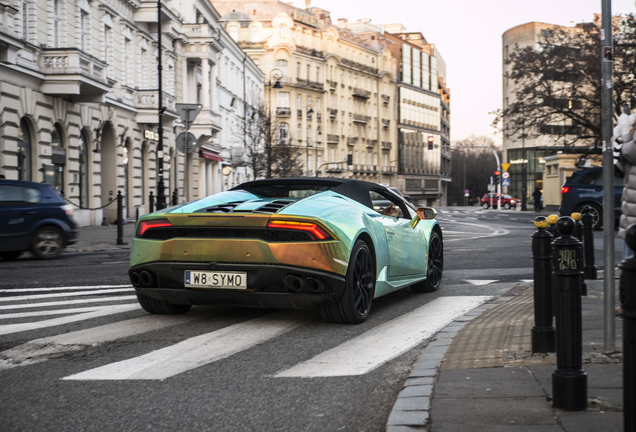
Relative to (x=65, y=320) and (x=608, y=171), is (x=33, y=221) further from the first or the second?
(x=608, y=171)

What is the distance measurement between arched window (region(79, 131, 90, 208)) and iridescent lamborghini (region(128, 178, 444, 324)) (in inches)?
887

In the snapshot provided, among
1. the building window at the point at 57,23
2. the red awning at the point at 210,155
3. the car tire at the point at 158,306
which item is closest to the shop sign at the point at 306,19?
the red awning at the point at 210,155

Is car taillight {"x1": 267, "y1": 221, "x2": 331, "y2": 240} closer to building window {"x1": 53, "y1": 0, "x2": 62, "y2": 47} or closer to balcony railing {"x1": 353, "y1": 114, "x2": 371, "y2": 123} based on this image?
building window {"x1": 53, "y1": 0, "x2": 62, "y2": 47}

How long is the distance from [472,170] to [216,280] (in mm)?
149782

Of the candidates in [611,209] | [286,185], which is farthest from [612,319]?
[286,185]

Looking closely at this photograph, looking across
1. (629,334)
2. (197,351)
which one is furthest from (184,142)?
(629,334)

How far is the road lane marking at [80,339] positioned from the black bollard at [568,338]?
327 centimetres

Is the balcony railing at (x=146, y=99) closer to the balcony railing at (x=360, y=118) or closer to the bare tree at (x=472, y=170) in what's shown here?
the balcony railing at (x=360, y=118)

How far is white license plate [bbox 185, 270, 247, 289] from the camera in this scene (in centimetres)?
616

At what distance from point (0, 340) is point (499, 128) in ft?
146

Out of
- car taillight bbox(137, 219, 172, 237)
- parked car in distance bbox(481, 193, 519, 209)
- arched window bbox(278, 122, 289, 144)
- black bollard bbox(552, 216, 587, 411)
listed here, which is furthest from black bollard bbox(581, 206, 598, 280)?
parked car in distance bbox(481, 193, 519, 209)

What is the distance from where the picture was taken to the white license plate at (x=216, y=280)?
6156mm

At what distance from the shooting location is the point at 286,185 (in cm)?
741

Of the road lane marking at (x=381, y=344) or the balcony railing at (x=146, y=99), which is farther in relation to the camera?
the balcony railing at (x=146, y=99)
